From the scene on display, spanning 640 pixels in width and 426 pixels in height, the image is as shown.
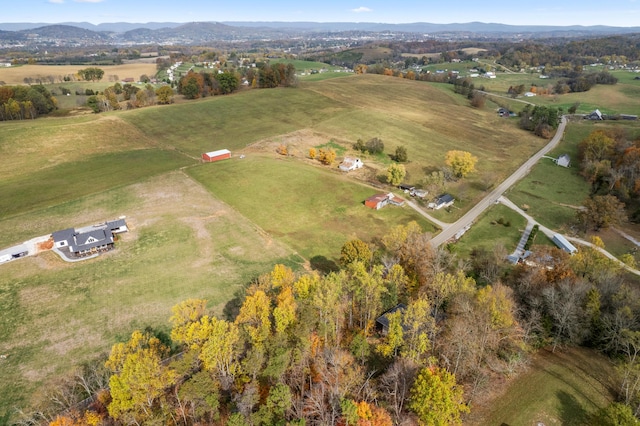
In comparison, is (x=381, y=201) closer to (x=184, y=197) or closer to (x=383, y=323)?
(x=383, y=323)

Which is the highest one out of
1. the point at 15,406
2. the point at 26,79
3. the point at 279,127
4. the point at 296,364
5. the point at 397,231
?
the point at 26,79

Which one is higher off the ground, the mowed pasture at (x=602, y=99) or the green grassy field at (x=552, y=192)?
the mowed pasture at (x=602, y=99)

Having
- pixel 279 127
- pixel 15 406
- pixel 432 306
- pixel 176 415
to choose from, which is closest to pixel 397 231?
pixel 432 306

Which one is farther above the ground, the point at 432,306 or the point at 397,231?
the point at 397,231

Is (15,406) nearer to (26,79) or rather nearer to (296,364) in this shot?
(296,364)

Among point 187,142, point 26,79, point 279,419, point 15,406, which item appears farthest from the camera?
point 26,79

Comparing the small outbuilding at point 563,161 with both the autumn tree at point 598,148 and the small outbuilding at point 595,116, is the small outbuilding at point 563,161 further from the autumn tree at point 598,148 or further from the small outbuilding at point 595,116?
the small outbuilding at point 595,116

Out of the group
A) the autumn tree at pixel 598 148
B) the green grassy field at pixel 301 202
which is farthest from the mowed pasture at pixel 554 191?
the green grassy field at pixel 301 202
